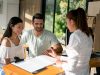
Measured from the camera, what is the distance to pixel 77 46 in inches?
66.3

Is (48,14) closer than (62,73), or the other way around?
(62,73)

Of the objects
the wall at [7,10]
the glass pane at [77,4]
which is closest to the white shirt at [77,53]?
the glass pane at [77,4]

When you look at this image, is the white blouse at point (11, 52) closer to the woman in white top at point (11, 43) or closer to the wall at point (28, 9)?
the woman in white top at point (11, 43)

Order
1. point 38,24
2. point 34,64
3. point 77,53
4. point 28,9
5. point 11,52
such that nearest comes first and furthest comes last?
point 77,53 < point 34,64 < point 11,52 < point 38,24 < point 28,9

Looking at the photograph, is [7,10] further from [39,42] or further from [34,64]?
[34,64]

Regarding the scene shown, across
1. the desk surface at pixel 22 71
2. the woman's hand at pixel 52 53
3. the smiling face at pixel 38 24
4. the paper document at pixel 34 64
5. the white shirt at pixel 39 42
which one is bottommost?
the desk surface at pixel 22 71

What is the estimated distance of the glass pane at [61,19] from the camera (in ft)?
20.4

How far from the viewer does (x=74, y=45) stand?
1.68m

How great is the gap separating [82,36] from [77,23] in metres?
0.12

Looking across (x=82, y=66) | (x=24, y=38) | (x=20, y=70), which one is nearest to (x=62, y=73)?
(x=82, y=66)

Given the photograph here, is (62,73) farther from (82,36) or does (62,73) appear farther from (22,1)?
(22,1)

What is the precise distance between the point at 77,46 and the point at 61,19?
15.6 feet

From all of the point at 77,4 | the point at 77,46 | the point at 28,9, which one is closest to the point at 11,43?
the point at 77,46

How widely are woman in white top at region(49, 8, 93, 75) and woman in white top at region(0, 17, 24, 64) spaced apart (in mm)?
615
